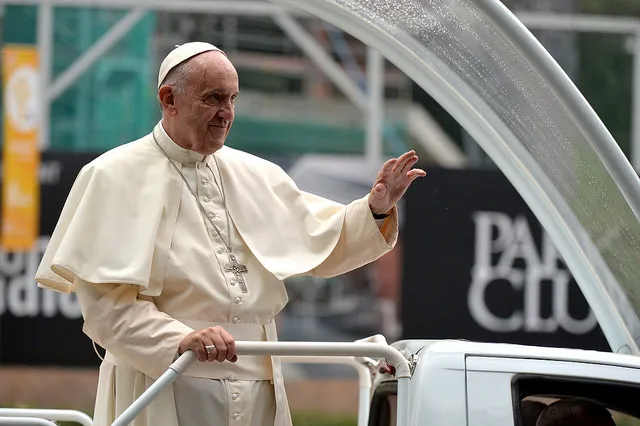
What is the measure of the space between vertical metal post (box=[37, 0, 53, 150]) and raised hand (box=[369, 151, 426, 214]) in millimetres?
7754

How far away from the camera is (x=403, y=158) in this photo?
13.3 ft

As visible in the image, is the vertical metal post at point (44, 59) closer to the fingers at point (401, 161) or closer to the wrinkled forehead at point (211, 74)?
the wrinkled forehead at point (211, 74)

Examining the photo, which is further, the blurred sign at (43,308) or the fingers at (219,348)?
the blurred sign at (43,308)

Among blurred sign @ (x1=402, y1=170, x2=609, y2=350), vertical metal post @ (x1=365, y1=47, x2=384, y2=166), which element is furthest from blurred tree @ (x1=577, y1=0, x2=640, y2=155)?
vertical metal post @ (x1=365, y1=47, x2=384, y2=166)

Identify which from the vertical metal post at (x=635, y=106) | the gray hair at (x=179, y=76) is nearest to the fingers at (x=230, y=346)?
the gray hair at (x=179, y=76)

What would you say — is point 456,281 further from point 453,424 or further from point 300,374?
point 453,424

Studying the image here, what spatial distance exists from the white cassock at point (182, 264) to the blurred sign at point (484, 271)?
22.4 feet

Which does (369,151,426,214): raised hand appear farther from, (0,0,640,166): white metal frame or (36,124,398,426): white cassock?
(0,0,640,166): white metal frame

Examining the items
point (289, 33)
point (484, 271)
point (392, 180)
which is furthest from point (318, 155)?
point (392, 180)

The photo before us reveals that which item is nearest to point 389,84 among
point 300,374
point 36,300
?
point 300,374

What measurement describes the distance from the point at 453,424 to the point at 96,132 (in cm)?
881

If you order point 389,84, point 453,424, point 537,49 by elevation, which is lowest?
point 453,424

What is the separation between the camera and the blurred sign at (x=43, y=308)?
1088cm

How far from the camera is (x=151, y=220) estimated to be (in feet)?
12.8
